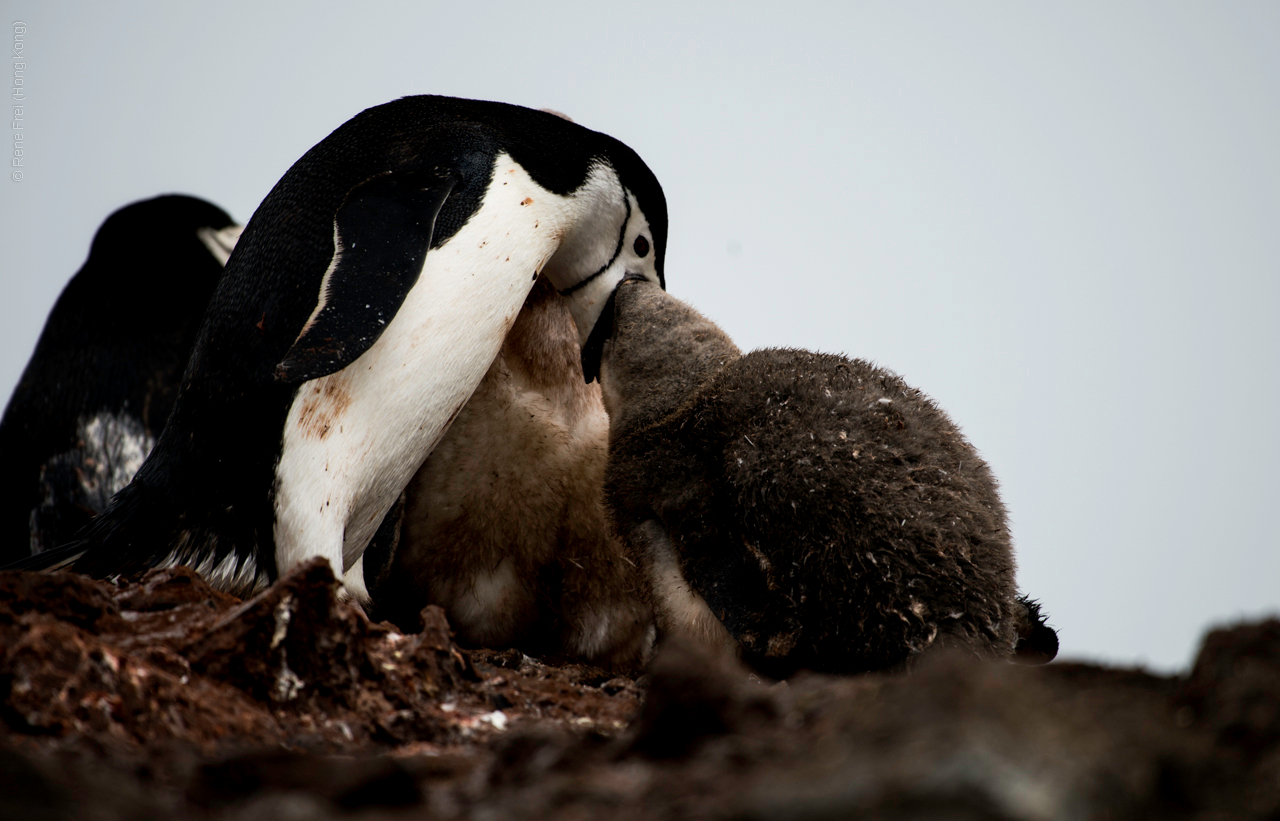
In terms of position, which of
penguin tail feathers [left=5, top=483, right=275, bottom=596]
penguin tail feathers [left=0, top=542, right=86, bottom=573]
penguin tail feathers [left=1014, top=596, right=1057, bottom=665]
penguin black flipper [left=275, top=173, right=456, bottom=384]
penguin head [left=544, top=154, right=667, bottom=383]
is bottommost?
penguin tail feathers [left=0, top=542, right=86, bottom=573]

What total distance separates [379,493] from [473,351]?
0.42m

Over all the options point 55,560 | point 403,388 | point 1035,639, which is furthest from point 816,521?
point 55,560

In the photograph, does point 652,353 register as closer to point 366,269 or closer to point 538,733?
point 366,269

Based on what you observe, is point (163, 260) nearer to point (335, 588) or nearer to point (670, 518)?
point (670, 518)

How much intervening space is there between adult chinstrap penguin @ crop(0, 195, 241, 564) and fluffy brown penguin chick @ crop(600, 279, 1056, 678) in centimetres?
284

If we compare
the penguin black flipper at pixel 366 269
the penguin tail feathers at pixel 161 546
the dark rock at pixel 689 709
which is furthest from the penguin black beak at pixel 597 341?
the dark rock at pixel 689 709

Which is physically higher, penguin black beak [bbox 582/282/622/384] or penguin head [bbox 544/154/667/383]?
penguin head [bbox 544/154/667/383]

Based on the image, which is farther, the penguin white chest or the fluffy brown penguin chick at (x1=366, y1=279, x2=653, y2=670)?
the fluffy brown penguin chick at (x1=366, y1=279, x2=653, y2=670)

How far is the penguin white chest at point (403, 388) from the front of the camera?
2.29 m

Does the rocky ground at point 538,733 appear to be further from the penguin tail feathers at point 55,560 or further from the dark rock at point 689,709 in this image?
the penguin tail feathers at point 55,560

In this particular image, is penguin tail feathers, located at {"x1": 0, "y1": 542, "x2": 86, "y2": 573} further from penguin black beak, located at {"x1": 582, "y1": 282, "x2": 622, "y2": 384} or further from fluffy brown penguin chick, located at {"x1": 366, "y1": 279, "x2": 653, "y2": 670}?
penguin black beak, located at {"x1": 582, "y1": 282, "x2": 622, "y2": 384}

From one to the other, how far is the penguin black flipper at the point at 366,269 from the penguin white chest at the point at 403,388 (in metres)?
0.08

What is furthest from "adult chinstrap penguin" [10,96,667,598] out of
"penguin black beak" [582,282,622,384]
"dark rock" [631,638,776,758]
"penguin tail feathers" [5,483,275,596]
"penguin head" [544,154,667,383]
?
"dark rock" [631,638,776,758]

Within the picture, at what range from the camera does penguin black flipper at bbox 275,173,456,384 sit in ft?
7.09
